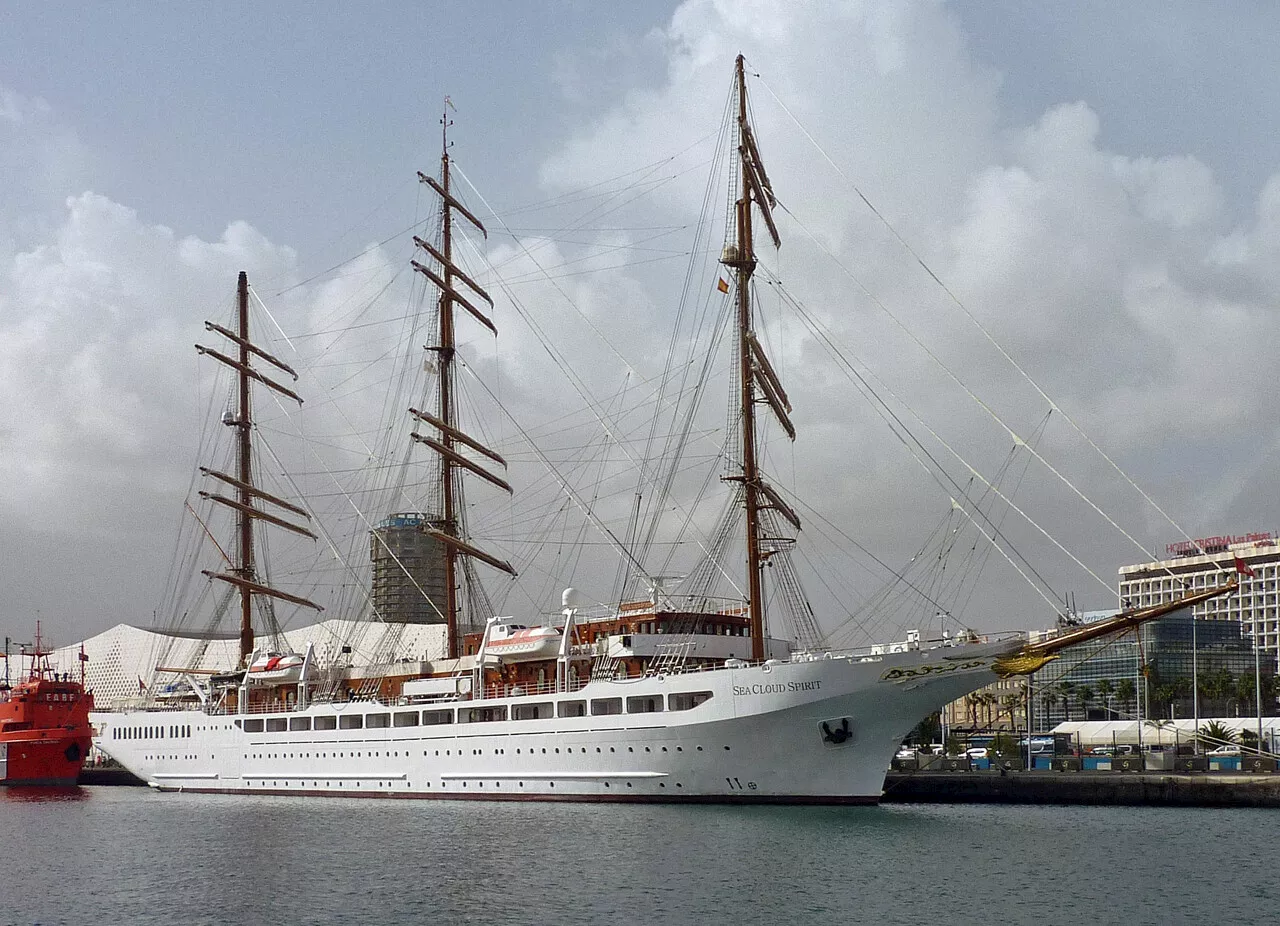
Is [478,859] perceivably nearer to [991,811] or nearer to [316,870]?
[316,870]

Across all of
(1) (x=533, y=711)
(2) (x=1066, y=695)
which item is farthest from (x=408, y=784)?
(2) (x=1066, y=695)

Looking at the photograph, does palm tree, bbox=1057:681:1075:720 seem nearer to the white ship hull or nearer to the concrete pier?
the concrete pier

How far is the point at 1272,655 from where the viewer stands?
159 metres

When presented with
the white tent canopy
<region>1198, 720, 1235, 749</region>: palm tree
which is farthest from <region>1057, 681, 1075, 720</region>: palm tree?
<region>1198, 720, 1235, 749</region>: palm tree

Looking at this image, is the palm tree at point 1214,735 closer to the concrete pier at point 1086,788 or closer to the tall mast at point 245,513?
the concrete pier at point 1086,788

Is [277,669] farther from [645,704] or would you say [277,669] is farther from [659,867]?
[659,867]

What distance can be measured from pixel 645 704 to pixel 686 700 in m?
1.73

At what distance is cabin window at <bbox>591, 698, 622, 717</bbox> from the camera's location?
42.2 metres

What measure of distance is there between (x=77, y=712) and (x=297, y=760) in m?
27.7

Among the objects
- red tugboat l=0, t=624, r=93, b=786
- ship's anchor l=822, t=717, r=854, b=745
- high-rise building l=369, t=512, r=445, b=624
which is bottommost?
red tugboat l=0, t=624, r=93, b=786

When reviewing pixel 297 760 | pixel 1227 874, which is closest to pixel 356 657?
pixel 297 760

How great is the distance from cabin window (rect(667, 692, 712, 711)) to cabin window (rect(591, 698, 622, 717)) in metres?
2.05

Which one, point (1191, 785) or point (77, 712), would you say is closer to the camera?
point (1191, 785)

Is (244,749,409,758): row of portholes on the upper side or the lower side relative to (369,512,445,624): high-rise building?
lower
